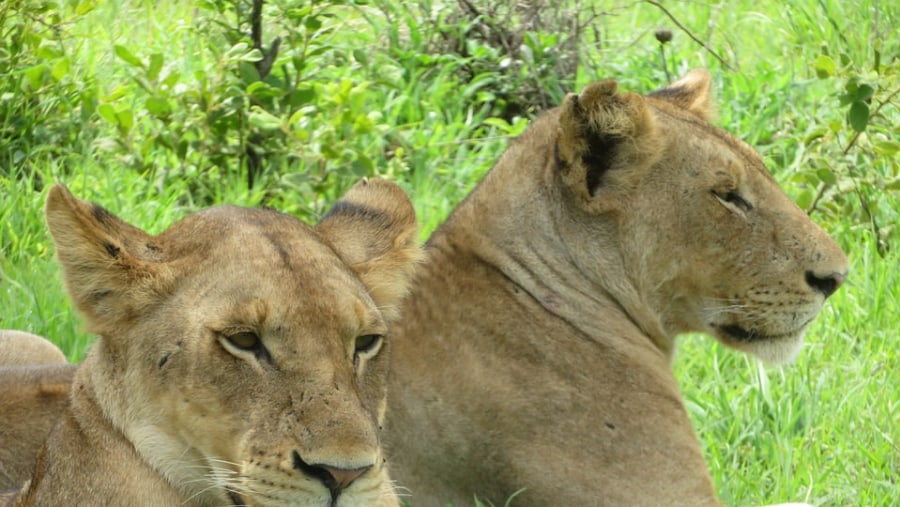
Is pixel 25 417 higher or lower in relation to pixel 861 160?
higher

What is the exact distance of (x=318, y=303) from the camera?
3.01 m

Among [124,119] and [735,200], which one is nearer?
[735,200]

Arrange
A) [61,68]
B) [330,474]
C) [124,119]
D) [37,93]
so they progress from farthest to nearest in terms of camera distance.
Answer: [37,93], [61,68], [124,119], [330,474]

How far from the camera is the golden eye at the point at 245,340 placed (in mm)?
2965

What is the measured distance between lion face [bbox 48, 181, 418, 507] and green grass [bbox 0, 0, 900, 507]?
7.4 inches

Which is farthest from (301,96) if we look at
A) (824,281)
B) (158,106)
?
(824,281)

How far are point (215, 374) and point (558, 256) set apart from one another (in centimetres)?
133

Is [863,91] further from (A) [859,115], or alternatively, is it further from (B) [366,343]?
(B) [366,343]

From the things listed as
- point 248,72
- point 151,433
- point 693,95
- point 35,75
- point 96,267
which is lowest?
point 35,75

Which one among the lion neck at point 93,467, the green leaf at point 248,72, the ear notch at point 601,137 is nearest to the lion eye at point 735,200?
the ear notch at point 601,137

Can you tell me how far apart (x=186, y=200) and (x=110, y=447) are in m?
2.89

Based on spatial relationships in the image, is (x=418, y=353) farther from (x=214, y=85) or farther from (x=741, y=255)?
(x=214, y=85)

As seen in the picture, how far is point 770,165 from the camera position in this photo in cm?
652

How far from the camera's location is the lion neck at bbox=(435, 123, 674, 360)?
13.3 ft
